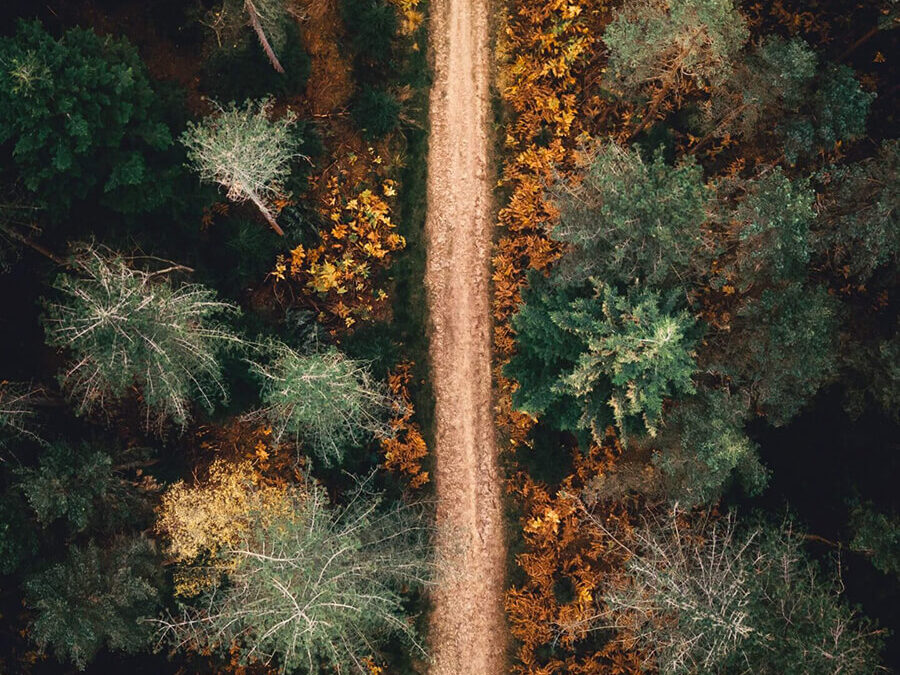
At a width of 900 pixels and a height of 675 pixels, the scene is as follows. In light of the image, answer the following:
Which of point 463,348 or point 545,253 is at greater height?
point 545,253

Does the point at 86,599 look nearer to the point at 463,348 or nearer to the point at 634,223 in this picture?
the point at 463,348

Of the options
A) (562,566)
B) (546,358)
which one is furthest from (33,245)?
(562,566)

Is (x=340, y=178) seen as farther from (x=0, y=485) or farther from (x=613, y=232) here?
(x=0, y=485)

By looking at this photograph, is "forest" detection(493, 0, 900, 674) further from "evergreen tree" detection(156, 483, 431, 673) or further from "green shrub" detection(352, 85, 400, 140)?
"evergreen tree" detection(156, 483, 431, 673)

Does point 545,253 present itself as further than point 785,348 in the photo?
Yes

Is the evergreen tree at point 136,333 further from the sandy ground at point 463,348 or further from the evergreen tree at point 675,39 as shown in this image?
the evergreen tree at point 675,39

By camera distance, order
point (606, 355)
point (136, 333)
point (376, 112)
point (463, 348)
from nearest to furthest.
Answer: point (606, 355), point (136, 333), point (376, 112), point (463, 348)

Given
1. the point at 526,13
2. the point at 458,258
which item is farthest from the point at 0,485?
the point at 526,13
